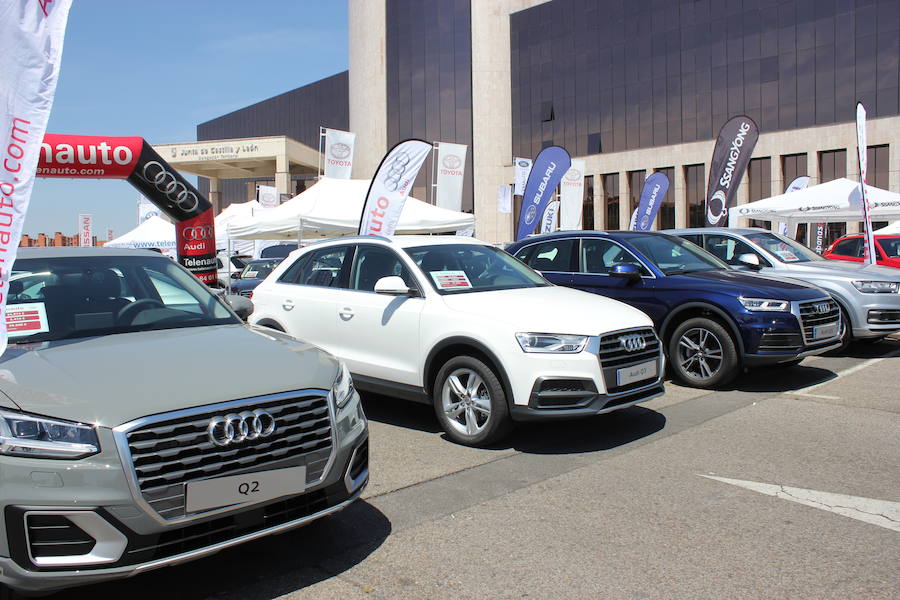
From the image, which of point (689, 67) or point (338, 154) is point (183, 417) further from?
point (689, 67)

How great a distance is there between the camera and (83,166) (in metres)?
10.5

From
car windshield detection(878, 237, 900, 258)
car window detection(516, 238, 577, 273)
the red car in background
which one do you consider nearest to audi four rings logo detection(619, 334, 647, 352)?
car window detection(516, 238, 577, 273)

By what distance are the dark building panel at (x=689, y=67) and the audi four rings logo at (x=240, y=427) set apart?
4041 centimetres

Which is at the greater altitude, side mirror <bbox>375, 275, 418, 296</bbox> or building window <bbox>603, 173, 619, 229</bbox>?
building window <bbox>603, 173, 619, 229</bbox>

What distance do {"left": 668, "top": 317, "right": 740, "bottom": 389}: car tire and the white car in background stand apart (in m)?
1.98

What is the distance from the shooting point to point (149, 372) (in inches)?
129

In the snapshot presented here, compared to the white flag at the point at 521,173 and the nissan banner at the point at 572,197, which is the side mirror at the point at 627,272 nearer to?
the nissan banner at the point at 572,197

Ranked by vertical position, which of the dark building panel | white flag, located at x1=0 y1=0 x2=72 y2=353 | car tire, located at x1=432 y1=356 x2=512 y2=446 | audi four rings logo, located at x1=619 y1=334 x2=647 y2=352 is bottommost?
car tire, located at x1=432 y1=356 x2=512 y2=446

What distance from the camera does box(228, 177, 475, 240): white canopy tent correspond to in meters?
15.0

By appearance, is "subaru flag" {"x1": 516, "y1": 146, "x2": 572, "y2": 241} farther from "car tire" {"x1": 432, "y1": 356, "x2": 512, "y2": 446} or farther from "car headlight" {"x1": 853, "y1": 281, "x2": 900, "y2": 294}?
"car tire" {"x1": 432, "y1": 356, "x2": 512, "y2": 446}

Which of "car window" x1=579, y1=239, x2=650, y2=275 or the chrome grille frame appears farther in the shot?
"car window" x1=579, y1=239, x2=650, y2=275

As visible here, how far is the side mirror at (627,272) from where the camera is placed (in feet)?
26.2

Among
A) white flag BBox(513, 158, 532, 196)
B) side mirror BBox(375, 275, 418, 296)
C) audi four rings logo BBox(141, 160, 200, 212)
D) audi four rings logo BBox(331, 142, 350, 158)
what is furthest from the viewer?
audi four rings logo BBox(331, 142, 350, 158)

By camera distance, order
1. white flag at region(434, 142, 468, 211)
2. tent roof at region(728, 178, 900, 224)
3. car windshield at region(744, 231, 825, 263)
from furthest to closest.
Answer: white flag at region(434, 142, 468, 211)
tent roof at region(728, 178, 900, 224)
car windshield at region(744, 231, 825, 263)
